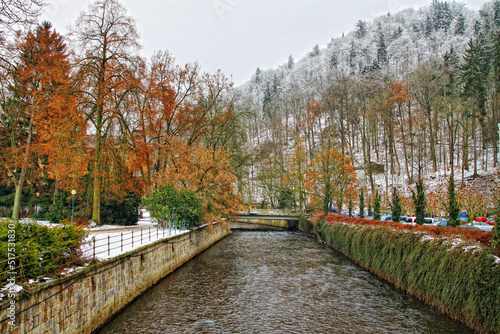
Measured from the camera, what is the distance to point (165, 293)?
1374 cm

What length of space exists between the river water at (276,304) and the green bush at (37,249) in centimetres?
287

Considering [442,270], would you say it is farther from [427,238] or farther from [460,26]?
[460,26]

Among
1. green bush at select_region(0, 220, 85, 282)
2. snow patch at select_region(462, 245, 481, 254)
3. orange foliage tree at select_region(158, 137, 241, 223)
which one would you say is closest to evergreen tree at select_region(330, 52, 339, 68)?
orange foliage tree at select_region(158, 137, 241, 223)

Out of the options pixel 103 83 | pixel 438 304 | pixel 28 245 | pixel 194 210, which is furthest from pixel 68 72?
pixel 438 304

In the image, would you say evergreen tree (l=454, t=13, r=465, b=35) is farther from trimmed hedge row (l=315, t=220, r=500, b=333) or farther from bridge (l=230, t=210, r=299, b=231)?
trimmed hedge row (l=315, t=220, r=500, b=333)

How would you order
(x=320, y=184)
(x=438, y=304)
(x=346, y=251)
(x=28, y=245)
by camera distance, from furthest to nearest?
(x=320, y=184)
(x=346, y=251)
(x=438, y=304)
(x=28, y=245)

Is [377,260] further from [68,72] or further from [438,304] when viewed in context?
[68,72]

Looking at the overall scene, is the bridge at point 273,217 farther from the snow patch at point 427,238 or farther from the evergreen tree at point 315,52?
the evergreen tree at point 315,52

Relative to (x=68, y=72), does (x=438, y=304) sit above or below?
below

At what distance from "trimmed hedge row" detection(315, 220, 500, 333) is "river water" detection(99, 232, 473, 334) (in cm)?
50

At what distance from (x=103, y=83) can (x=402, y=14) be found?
120 m

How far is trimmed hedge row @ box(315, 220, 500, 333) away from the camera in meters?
8.44

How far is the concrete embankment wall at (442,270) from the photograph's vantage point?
845 cm

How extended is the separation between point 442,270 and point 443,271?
0.06 metres
